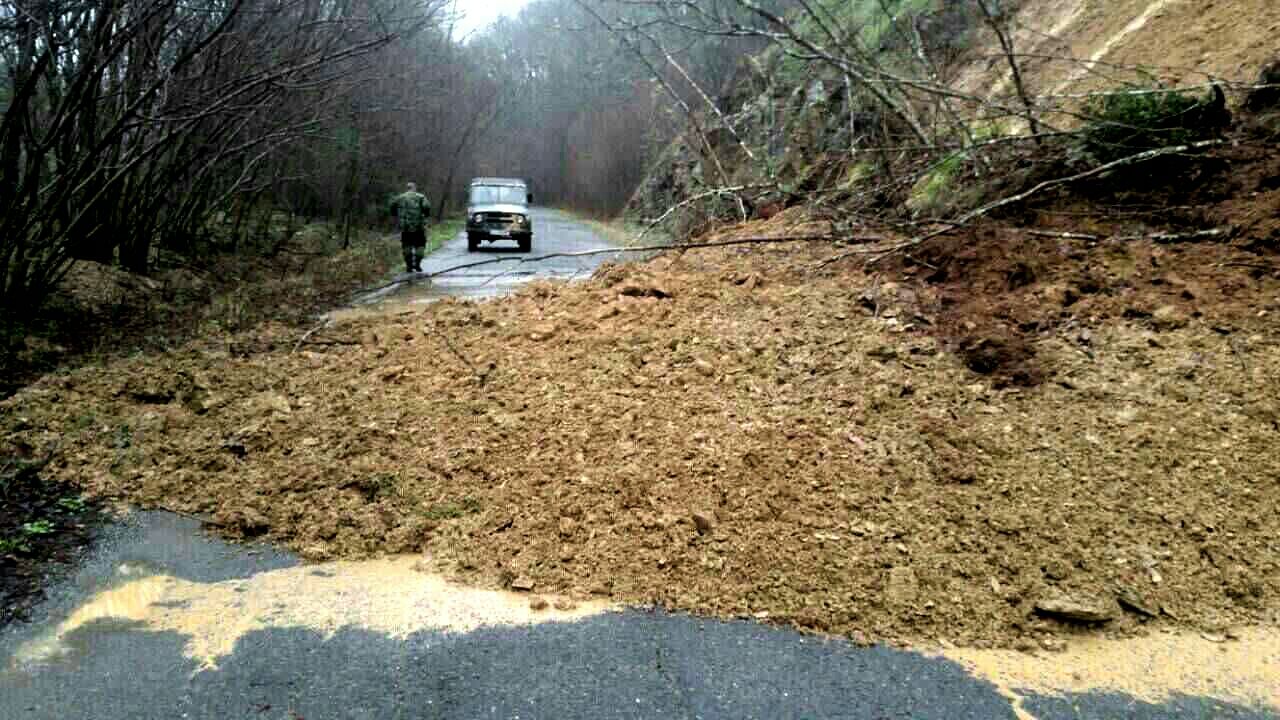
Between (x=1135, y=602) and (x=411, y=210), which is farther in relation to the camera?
(x=411, y=210)

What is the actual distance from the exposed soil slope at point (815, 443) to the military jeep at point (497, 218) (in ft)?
50.0

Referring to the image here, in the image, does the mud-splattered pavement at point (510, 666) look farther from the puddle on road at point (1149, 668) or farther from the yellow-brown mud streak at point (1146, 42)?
the yellow-brown mud streak at point (1146, 42)

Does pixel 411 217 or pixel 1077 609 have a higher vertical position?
pixel 411 217

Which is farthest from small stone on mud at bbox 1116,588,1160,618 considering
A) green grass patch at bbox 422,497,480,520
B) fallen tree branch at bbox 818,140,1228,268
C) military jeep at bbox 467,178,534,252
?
military jeep at bbox 467,178,534,252

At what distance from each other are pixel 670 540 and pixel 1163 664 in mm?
1913

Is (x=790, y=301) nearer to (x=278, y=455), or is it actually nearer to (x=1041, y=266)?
(x=1041, y=266)

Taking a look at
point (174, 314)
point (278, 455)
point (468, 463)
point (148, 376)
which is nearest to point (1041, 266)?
point (468, 463)

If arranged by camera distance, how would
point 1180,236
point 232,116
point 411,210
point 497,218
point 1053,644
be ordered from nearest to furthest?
1. point 1053,644
2. point 1180,236
3. point 232,116
4. point 411,210
5. point 497,218

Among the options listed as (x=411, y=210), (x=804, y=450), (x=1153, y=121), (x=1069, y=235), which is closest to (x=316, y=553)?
(x=804, y=450)

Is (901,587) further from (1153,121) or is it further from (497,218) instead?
(497,218)

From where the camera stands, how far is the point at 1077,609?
3.38 meters

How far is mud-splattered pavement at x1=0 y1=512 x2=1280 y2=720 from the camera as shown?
2949 millimetres

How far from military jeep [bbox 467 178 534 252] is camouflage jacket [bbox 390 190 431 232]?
6.73 m

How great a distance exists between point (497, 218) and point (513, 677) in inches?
761
